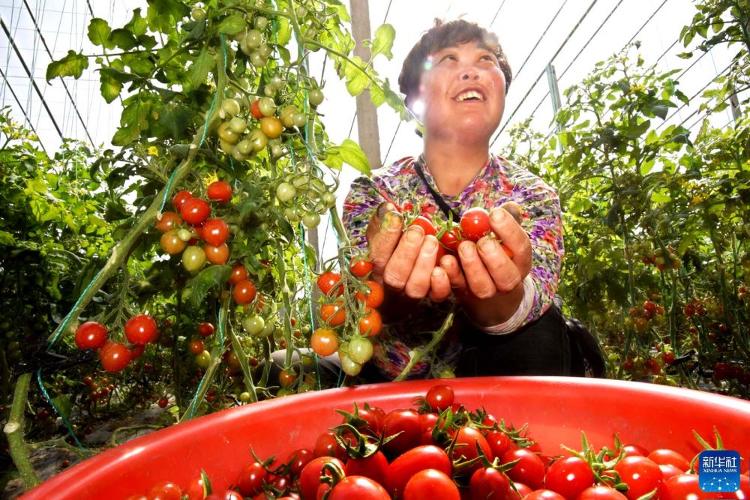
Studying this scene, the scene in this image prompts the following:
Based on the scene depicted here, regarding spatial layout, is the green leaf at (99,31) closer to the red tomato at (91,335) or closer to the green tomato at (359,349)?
the red tomato at (91,335)

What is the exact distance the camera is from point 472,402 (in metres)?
0.67

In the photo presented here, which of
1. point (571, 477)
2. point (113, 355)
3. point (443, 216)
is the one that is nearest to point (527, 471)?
point (571, 477)

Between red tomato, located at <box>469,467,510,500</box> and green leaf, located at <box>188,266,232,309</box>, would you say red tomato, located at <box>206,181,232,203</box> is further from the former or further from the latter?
red tomato, located at <box>469,467,510,500</box>

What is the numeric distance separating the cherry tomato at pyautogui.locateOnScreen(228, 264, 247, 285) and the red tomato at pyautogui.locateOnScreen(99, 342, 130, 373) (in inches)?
8.3

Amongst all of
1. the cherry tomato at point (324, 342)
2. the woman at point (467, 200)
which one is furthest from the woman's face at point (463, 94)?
the cherry tomato at point (324, 342)

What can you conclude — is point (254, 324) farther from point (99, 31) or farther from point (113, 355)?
point (99, 31)

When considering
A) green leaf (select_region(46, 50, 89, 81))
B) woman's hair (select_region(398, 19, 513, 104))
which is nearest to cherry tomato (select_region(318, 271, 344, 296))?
green leaf (select_region(46, 50, 89, 81))

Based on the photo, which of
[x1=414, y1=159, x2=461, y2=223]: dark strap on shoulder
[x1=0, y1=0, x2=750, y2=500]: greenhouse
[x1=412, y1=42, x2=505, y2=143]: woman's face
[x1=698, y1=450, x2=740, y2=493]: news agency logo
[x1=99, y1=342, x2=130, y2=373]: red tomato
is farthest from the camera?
[x1=414, y1=159, x2=461, y2=223]: dark strap on shoulder

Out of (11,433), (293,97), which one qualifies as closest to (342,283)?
(293,97)

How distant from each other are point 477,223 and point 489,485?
336 millimetres

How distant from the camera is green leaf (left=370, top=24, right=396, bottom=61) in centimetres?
86

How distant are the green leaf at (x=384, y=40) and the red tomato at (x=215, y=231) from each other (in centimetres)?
40

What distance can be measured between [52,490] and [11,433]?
22cm

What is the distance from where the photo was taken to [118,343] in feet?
2.45
